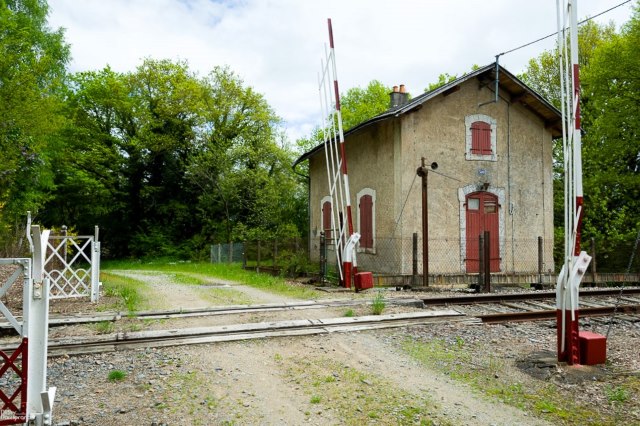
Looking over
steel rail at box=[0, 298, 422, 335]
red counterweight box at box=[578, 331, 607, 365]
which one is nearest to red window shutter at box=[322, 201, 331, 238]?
steel rail at box=[0, 298, 422, 335]

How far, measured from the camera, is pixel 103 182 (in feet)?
107

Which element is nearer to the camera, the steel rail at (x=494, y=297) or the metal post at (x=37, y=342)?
the metal post at (x=37, y=342)

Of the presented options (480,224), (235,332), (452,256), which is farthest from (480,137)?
(235,332)

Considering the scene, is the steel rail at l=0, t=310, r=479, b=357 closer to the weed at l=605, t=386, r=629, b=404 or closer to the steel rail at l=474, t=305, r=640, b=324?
the steel rail at l=474, t=305, r=640, b=324

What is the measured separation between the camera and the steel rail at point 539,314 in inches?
325

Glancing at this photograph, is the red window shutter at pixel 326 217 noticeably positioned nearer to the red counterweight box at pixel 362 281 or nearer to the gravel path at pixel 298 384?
the red counterweight box at pixel 362 281

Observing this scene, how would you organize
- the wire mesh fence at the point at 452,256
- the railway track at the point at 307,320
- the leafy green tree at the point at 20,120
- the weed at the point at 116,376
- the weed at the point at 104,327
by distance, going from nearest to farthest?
the weed at the point at 116,376 → the railway track at the point at 307,320 → the weed at the point at 104,327 → the wire mesh fence at the point at 452,256 → the leafy green tree at the point at 20,120

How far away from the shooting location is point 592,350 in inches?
229

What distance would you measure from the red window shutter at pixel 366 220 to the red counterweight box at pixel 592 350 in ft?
35.7

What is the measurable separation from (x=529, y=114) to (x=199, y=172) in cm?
1979

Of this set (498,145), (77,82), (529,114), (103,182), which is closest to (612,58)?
(529,114)

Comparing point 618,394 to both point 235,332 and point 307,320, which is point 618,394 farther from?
point 235,332

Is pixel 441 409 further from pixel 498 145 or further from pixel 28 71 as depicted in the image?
pixel 28 71

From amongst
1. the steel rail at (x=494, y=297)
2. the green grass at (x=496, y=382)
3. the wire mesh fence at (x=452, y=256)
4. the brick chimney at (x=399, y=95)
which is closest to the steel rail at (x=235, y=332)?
the green grass at (x=496, y=382)
